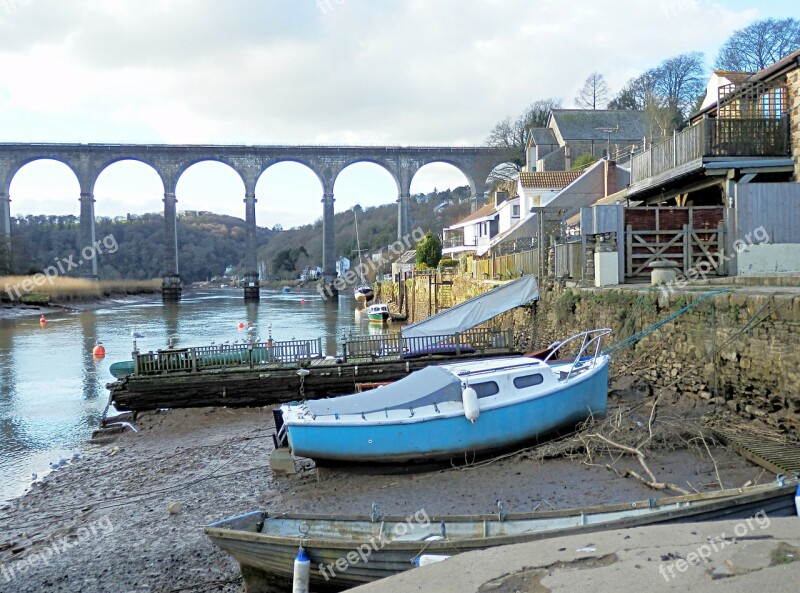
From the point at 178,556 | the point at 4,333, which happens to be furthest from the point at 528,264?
the point at 4,333

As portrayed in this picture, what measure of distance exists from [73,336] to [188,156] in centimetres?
5609

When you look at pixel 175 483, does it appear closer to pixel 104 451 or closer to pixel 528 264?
pixel 104 451

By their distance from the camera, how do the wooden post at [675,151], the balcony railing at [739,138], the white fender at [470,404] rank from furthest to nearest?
the wooden post at [675,151], the balcony railing at [739,138], the white fender at [470,404]

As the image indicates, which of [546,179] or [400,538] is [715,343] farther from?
[546,179]

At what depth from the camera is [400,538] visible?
6.26 metres

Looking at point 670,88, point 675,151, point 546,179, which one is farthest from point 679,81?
point 675,151

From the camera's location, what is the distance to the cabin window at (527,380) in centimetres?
1091

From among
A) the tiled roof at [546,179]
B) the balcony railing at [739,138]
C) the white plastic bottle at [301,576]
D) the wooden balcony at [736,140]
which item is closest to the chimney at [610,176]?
the tiled roof at [546,179]

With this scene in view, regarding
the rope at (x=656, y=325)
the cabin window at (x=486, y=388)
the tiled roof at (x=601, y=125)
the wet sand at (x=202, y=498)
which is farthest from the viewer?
the tiled roof at (x=601, y=125)

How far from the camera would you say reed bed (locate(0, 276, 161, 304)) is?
5688 cm

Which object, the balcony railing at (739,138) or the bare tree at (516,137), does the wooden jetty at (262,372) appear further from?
the bare tree at (516,137)

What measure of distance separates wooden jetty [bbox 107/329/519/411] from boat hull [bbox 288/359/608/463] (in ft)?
17.5

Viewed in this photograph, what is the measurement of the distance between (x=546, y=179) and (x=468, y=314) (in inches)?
1128

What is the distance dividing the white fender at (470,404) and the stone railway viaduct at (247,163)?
72.9m
